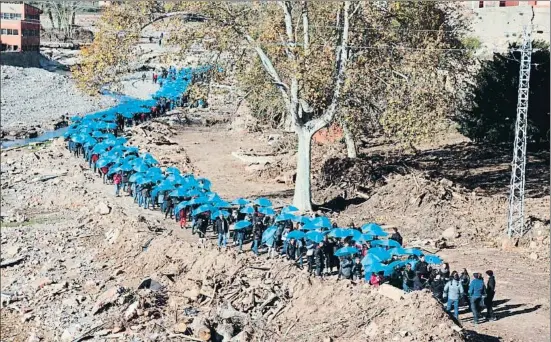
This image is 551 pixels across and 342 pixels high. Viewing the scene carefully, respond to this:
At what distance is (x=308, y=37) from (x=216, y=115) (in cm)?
2686

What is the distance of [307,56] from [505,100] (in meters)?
15.1

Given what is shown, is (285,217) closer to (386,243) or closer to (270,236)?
(270,236)

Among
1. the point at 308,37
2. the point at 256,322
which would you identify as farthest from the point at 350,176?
the point at 256,322

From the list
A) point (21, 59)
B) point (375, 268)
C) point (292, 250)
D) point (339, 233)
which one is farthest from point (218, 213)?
point (21, 59)

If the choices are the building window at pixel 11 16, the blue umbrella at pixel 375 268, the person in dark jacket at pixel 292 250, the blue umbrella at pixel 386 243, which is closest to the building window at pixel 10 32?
the building window at pixel 11 16

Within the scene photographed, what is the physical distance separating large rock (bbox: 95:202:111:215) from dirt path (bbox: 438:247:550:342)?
10.4 metres

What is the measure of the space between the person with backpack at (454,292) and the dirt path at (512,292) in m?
0.45

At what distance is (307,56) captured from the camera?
22688mm

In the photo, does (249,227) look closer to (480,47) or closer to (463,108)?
(463,108)

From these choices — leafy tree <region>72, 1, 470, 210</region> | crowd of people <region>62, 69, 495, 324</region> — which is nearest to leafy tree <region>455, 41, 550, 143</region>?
leafy tree <region>72, 1, 470, 210</region>

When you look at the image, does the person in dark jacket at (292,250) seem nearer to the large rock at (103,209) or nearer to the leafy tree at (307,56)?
the leafy tree at (307,56)

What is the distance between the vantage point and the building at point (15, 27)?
68.9 metres

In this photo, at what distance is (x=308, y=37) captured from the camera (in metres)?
23.5

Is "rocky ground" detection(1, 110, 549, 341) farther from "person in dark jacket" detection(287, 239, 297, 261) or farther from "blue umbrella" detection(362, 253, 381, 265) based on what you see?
"blue umbrella" detection(362, 253, 381, 265)
